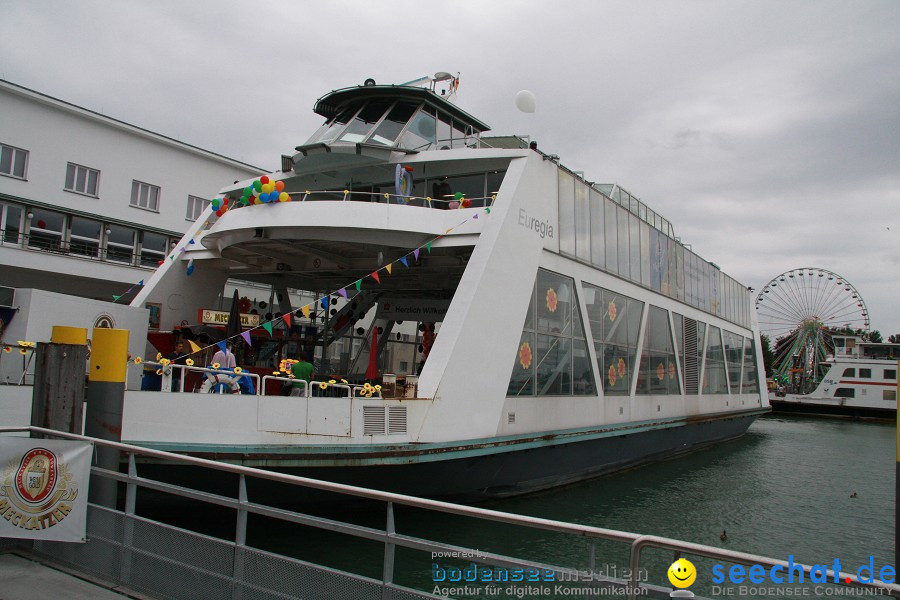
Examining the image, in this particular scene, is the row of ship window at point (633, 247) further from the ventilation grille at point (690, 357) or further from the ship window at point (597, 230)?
the ventilation grille at point (690, 357)

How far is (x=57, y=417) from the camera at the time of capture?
607 centimetres

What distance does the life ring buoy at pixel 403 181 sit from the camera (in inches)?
452

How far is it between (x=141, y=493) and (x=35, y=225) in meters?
17.6

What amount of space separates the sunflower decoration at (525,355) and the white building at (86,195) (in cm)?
1315

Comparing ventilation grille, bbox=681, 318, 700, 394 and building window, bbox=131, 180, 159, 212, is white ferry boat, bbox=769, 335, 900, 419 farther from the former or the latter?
building window, bbox=131, 180, 159, 212

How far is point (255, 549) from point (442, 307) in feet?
39.7

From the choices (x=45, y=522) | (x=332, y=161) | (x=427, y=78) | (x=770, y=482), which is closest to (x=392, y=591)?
(x=45, y=522)

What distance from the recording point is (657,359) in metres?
16.5

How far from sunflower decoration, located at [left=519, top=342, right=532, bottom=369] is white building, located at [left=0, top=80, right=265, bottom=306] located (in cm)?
1315

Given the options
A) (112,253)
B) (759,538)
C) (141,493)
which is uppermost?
(112,253)

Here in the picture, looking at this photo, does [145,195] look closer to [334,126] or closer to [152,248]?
[152,248]

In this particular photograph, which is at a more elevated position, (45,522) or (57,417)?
(57,417)

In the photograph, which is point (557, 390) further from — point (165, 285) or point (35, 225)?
point (35, 225)

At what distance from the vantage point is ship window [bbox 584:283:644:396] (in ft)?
44.3
